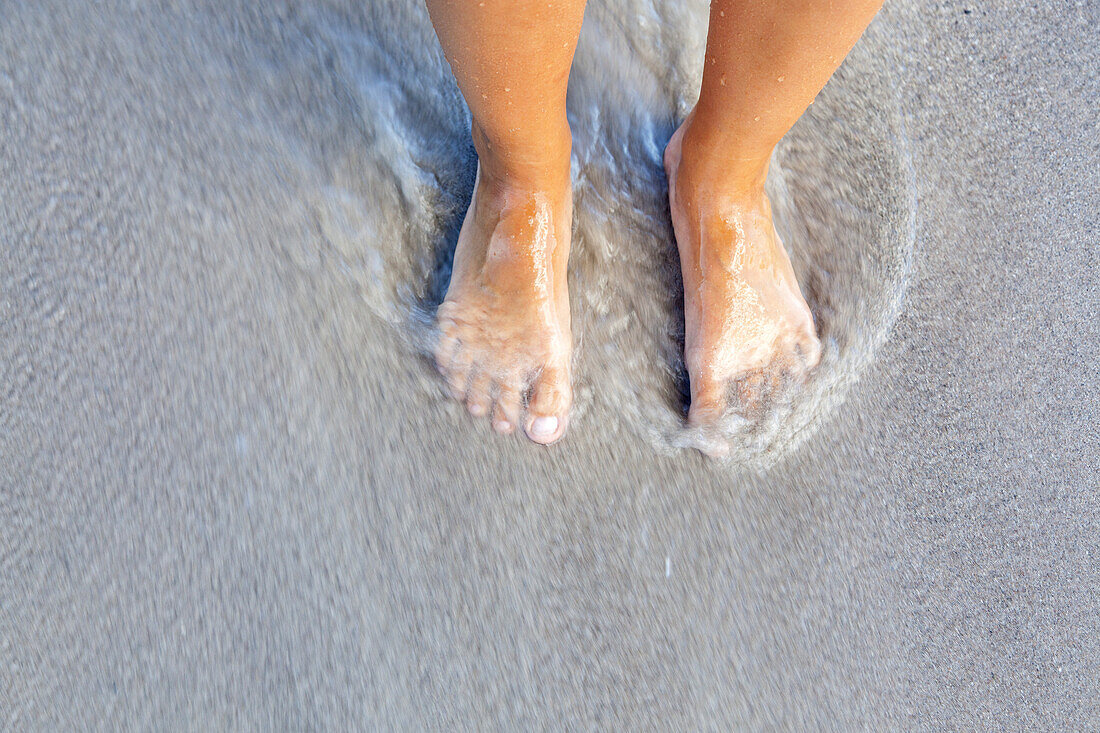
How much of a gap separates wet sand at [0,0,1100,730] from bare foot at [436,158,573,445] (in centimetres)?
5

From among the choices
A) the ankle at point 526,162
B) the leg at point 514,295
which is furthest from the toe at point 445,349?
the ankle at point 526,162

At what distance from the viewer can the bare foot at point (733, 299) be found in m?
1.08

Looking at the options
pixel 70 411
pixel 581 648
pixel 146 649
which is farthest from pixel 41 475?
pixel 581 648

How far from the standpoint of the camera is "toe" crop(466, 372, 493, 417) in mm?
1085

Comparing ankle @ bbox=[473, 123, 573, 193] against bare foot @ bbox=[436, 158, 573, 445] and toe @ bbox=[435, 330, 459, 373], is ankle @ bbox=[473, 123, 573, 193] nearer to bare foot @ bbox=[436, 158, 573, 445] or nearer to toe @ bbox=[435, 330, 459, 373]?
bare foot @ bbox=[436, 158, 573, 445]

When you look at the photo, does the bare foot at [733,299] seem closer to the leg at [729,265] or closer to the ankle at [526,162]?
the leg at [729,265]

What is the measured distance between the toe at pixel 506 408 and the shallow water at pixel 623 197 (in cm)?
10

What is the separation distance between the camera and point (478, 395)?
1.09 metres

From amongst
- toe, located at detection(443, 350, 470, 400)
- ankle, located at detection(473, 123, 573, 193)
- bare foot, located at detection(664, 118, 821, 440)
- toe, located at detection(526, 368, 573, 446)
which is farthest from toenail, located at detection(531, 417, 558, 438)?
ankle, located at detection(473, 123, 573, 193)

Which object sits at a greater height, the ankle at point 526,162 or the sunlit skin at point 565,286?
the ankle at point 526,162

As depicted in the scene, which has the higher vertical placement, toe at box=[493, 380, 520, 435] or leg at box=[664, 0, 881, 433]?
leg at box=[664, 0, 881, 433]

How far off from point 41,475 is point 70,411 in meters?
0.09

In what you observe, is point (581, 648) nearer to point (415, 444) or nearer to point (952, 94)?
point (415, 444)

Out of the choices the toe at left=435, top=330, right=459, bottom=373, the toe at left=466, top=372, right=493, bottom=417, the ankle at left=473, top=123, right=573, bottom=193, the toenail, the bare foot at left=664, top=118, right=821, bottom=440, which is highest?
the ankle at left=473, top=123, right=573, bottom=193
